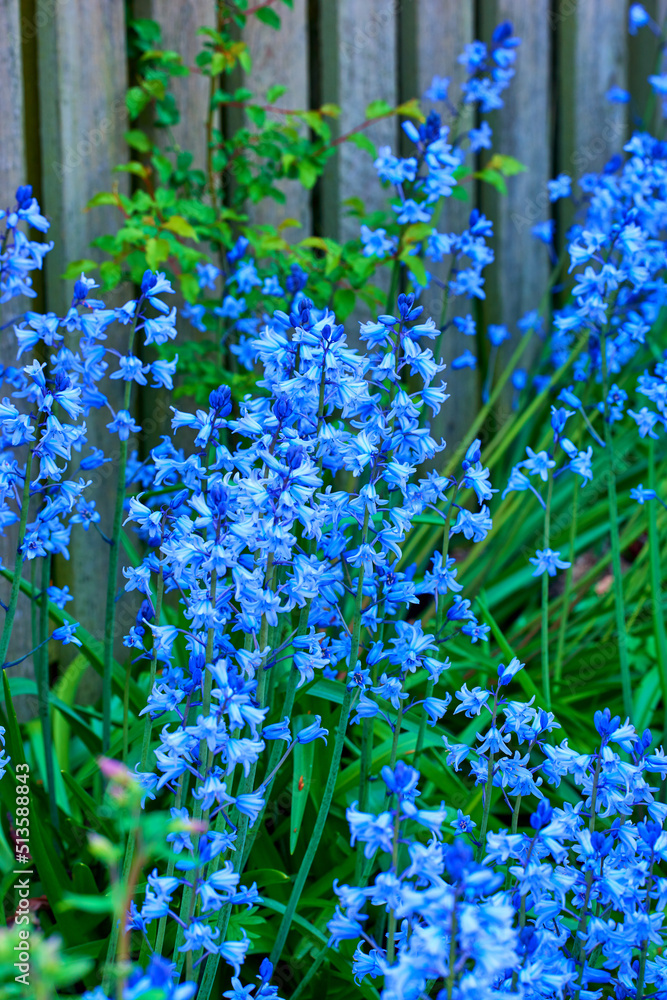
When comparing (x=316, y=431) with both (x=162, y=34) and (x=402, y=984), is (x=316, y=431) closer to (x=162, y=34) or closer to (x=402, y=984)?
(x=402, y=984)

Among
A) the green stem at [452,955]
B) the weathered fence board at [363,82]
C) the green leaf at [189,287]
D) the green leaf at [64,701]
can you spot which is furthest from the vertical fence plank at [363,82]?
the green stem at [452,955]

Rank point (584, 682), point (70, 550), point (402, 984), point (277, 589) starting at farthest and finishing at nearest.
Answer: point (70, 550) → point (584, 682) → point (277, 589) → point (402, 984)

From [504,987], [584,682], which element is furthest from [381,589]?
[584,682]

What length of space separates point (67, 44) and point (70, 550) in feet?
4.79

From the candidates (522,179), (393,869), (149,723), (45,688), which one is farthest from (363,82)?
(393,869)

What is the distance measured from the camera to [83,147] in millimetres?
2824

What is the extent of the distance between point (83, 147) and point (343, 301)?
3.03 ft

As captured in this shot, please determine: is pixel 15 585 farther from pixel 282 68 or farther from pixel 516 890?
pixel 282 68

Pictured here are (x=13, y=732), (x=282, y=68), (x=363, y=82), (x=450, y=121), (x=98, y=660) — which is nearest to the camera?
(x=13, y=732)

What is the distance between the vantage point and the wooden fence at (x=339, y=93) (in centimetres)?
274

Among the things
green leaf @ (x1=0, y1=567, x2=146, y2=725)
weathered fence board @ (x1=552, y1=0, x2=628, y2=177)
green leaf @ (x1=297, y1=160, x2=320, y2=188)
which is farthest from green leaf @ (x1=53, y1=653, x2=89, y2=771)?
weathered fence board @ (x1=552, y1=0, x2=628, y2=177)

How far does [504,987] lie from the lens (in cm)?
114

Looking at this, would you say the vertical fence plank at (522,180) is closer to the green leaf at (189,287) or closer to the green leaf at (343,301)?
the green leaf at (343,301)

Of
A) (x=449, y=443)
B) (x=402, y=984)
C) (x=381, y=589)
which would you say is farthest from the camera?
(x=449, y=443)
